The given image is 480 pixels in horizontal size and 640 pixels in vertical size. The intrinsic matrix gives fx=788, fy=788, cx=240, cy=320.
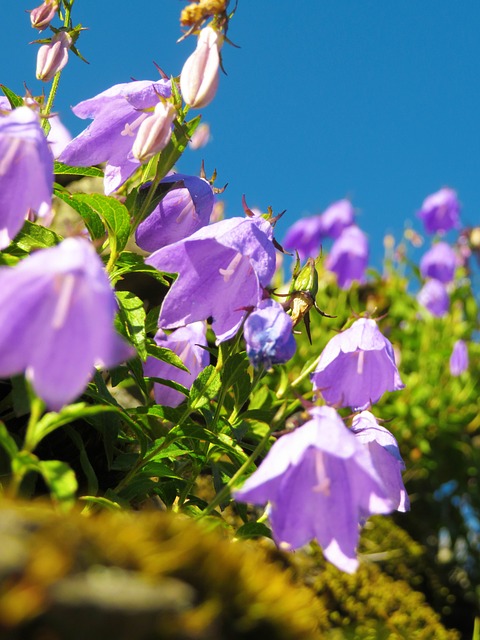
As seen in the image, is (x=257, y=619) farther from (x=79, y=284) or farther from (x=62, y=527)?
(x=79, y=284)

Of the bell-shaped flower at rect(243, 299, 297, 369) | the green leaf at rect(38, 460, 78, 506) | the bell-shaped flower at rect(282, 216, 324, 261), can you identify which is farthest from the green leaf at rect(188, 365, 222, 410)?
the bell-shaped flower at rect(282, 216, 324, 261)

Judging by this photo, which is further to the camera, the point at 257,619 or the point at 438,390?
the point at 438,390

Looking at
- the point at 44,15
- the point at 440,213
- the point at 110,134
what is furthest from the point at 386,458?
the point at 440,213

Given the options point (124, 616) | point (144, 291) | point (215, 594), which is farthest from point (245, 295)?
point (144, 291)

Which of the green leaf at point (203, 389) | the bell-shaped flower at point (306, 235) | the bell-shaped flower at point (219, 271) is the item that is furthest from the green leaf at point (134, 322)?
the bell-shaped flower at point (306, 235)

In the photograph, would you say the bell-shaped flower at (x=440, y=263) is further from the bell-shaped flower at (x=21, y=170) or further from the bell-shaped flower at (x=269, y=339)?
the bell-shaped flower at (x=21, y=170)

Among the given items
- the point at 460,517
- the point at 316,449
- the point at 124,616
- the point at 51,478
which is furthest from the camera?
the point at 460,517
